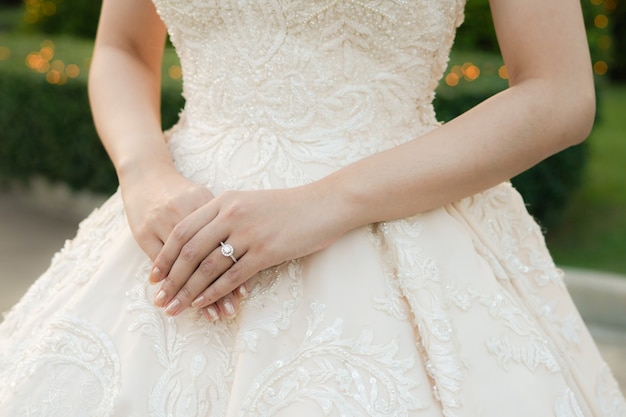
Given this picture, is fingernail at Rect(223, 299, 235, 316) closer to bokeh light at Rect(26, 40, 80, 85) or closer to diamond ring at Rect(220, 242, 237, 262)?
diamond ring at Rect(220, 242, 237, 262)

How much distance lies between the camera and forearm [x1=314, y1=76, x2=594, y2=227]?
4.80 feet

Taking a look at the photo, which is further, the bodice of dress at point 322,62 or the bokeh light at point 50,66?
the bokeh light at point 50,66

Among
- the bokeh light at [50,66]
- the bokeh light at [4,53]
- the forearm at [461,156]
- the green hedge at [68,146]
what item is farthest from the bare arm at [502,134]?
the bokeh light at [4,53]

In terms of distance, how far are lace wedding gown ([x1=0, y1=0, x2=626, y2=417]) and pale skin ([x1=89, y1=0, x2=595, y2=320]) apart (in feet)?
0.22

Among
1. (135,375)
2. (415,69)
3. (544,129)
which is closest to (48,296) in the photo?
(135,375)

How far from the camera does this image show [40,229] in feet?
20.8

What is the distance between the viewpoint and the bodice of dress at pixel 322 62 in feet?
5.15

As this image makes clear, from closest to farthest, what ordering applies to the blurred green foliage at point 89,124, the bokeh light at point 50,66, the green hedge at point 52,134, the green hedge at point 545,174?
the green hedge at point 545,174 < the blurred green foliage at point 89,124 < the green hedge at point 52,134 < the bokeh light at point 50,66

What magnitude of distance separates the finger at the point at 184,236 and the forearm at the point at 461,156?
0.19 meters

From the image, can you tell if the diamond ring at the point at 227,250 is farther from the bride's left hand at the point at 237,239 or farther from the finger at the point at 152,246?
the finger at the point at 152,246

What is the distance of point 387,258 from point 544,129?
341 mm

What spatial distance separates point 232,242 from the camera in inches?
55.4

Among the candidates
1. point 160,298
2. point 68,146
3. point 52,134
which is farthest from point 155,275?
point 52,134

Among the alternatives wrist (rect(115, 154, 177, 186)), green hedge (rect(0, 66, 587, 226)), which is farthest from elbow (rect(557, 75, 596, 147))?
green hedge (rect(0, 66, 587, 226))
